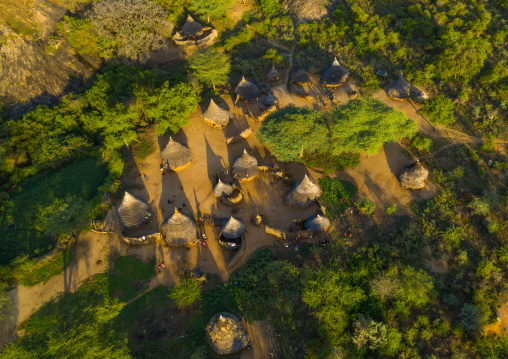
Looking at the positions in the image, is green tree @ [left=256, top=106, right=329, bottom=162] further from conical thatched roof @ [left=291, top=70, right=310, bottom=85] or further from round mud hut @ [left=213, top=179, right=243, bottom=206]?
conical thatched roof @ [left=291, top=70, right=310, bottom=85]

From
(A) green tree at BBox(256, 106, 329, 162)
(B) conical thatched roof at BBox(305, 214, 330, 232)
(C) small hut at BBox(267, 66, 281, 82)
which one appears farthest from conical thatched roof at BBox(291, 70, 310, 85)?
(B) conical thatched roof at BBox(305, 214, 330, 232)

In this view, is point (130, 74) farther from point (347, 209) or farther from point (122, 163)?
point (347, 209)

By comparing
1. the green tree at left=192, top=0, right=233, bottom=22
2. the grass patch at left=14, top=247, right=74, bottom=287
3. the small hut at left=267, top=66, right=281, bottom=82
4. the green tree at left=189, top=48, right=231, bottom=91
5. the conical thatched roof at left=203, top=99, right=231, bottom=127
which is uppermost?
the green tree at left=192, top=0, right=233, bottom=22

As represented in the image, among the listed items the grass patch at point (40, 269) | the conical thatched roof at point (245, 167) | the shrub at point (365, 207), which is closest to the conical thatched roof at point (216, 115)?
the conical thatched roof at point (245, 167)

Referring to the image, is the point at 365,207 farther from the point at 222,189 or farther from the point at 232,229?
the point at 222,189

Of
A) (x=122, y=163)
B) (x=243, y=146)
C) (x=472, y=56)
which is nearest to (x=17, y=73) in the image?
(x=122, y=163)
